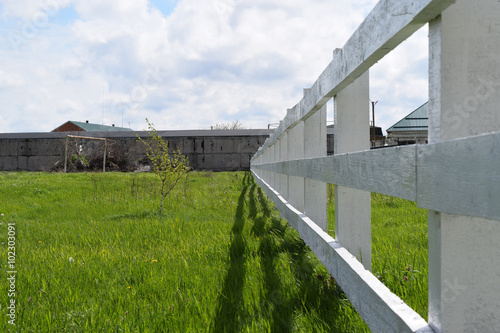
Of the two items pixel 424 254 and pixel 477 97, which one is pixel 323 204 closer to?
pixel 424 254

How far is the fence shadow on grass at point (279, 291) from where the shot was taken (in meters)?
1.91

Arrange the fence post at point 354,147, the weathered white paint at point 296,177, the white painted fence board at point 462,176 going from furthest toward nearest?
the weathered white paint at point 296,177, the fence post at point 354,147, the white painted fence board at point 462,176

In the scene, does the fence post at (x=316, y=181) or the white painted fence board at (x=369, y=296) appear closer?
the white painted fence board at (x=369, y=296)

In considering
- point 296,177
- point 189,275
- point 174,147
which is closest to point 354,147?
point 189,275

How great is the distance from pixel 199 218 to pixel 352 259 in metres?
3.40

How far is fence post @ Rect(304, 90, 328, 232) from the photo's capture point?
2998 millimetres

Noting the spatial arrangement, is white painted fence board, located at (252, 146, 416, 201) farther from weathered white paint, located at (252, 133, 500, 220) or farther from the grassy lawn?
the grassy lawn

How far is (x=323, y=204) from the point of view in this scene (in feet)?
9.82

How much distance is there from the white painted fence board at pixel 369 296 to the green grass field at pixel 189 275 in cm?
18

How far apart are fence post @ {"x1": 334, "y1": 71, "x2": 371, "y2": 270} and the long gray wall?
19.0 metres

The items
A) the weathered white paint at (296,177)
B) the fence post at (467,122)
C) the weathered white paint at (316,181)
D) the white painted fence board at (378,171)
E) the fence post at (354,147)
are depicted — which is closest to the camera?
the fence post at (467,122)

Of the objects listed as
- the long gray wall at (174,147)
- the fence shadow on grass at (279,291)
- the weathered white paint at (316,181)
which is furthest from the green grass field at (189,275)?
the long gray wall at (174,147)

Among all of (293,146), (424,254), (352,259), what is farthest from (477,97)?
(293,146)

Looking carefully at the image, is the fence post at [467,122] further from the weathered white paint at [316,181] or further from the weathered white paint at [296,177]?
the weathered white paint at [296,177]
